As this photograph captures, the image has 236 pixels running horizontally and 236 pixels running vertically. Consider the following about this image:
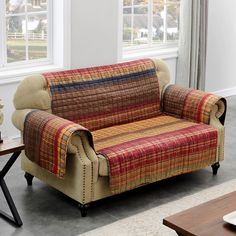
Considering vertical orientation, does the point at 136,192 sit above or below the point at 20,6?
below

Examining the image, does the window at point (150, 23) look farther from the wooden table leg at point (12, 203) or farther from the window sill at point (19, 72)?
the wooden table leg at point (12, 203)

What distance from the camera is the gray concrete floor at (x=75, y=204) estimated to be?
3781mm

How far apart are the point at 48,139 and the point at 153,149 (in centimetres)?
77

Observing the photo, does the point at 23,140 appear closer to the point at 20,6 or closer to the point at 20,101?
the point at 20,101

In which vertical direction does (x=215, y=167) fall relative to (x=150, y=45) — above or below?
below

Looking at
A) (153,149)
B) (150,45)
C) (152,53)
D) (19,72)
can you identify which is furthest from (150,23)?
(153,149)

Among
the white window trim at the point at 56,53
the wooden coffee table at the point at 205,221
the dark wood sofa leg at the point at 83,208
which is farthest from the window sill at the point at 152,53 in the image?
the wooden coffee table at the point at 205,221

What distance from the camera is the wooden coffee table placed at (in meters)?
2.84

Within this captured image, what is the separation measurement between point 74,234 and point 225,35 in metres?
4.20

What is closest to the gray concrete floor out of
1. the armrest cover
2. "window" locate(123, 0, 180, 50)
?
the armrest cover

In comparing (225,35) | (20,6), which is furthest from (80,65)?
(225,35)

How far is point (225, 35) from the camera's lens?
714cm

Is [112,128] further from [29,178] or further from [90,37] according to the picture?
[90,37]

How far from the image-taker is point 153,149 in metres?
4.14
